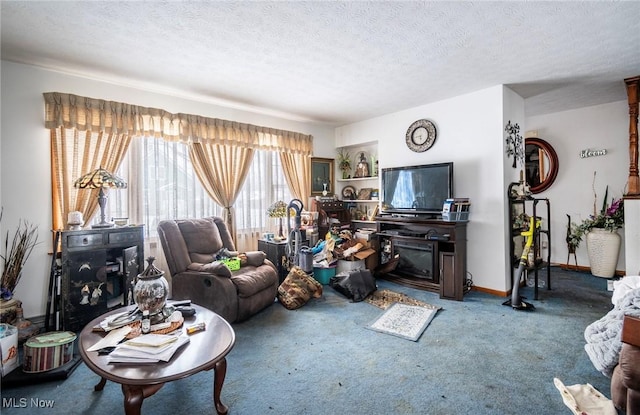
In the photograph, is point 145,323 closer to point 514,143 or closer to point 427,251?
point 427,251

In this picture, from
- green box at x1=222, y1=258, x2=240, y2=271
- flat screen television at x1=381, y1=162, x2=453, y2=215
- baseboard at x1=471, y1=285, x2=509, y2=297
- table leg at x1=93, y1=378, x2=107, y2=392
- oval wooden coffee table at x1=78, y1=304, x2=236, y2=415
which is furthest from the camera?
flat screen television at x1=381, y1=162, x2=453, y2=215

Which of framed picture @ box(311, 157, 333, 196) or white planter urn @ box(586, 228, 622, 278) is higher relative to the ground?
framed picture @ box(311, 157, 333, 196)

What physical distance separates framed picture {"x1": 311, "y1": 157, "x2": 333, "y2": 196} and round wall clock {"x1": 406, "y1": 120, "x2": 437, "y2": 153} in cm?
153

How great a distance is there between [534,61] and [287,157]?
10.7ft

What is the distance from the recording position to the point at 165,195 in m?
3.51

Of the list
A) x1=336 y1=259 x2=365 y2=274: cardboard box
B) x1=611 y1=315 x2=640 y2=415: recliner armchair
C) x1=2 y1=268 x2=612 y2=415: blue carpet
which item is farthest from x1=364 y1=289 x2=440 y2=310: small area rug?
x1=611 y1=315 x2=640 y2=415: recliner armchair

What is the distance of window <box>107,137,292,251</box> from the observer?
10.8 ft

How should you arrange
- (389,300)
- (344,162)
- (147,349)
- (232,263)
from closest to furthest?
(147,349) → (232,263) → (389,300) → (344,162)

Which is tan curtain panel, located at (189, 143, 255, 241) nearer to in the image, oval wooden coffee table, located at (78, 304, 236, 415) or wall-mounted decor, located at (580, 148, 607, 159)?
oval wooden coffee table, located at (78, 304, 236, 415)

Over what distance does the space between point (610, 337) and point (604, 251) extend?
3.42 m

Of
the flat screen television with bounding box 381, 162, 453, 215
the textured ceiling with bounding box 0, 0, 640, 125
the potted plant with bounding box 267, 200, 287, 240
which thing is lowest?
the potted plant with bounding box 267, 200, 287, 240

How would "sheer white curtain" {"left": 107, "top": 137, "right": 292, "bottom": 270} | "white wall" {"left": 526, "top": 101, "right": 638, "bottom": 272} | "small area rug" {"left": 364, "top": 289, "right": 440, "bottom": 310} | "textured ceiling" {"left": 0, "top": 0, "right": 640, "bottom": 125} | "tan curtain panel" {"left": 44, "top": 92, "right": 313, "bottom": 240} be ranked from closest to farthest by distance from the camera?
"textured ceiling" {"left": 0, "top": 0, "right": 640, "bottom": 125} < "tan curtain panel" {"left": 44, "top": 92, "right": 313, "bottom": 240} < "small area rug" {"left": 364, "top": 289, "right": 440, "bottom": 310} < "sheer white curtain" {"left": 107, "top": 137, "right": 292, "bottom": 270} < "white wall" {"left": 526, "top": 101, "right": 638, "bottom": 272}

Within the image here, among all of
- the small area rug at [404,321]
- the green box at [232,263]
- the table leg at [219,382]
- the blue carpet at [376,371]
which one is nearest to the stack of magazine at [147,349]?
the table leg at [219,382]

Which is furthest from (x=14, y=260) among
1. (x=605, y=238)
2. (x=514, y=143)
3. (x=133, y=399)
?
(x=605, y=238)
